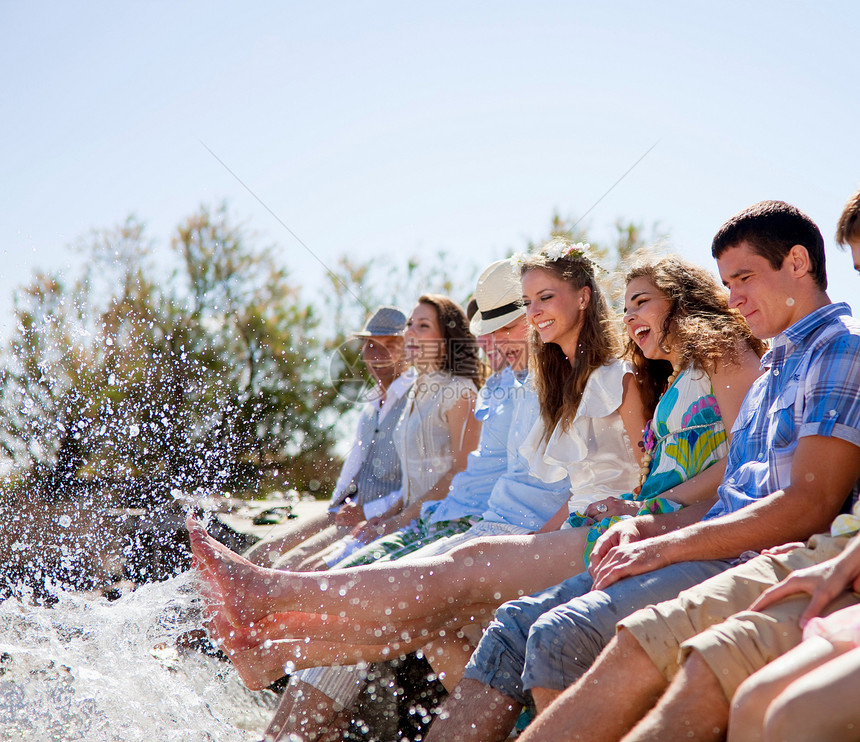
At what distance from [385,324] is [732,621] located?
4301 millimetres

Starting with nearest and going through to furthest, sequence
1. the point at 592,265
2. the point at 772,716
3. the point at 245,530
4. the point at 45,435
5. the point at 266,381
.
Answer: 1. the point at 772,716
2. the point at 592,265
3. the point at 245,530
4. the point at 45,435
5. the point at 266,381

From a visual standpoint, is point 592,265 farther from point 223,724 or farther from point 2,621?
point 2,621

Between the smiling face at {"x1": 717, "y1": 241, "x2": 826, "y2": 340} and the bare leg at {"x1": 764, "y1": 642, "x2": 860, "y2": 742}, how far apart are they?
1368 millimetres

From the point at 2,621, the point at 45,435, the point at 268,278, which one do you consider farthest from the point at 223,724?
the point at 268,278

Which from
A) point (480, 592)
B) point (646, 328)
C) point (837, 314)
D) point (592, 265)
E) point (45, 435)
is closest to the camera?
point (837, 314)

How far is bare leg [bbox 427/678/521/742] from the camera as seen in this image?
2.36 m

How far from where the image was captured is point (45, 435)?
776cm

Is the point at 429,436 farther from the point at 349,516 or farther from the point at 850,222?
the point at 850,222

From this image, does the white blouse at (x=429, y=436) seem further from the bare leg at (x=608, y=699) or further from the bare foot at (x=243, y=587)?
the bare leg at (x=608, y=699)

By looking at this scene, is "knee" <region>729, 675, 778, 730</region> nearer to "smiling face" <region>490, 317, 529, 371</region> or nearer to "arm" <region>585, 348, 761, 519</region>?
"arm" <region>585, 348, 761, 519</region>

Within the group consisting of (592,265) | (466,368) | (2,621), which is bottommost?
(2,621)

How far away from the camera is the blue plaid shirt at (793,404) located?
2.25 m

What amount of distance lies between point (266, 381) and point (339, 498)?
4.99 metres

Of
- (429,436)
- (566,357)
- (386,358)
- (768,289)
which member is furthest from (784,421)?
(386,358)
